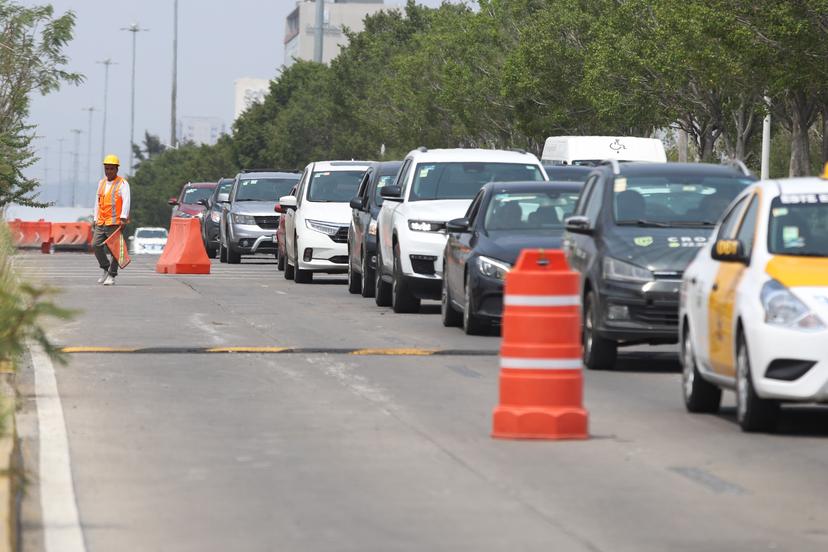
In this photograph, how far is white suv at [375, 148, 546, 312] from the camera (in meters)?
23.6

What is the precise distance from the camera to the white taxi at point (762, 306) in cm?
1152

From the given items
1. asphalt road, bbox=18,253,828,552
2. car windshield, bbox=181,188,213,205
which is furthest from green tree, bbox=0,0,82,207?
asphalt road, bbox=18,253,828,552

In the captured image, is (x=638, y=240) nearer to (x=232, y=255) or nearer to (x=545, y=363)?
(x=545, y=363)

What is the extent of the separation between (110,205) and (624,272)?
45.4 ft

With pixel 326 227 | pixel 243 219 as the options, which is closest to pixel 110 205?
pixel 326 227

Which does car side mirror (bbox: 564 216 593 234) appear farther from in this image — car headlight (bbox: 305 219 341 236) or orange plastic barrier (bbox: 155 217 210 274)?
orange plastic barrier (bbox: 155 217 210 274)

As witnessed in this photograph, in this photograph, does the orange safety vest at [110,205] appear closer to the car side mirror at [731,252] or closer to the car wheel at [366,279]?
the car wheel at [366,279]

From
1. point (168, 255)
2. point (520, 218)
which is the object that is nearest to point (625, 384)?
point (520, 218)

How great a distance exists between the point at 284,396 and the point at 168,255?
2284cm

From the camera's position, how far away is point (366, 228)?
90.9 feet

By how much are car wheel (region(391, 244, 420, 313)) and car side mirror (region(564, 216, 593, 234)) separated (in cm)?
722

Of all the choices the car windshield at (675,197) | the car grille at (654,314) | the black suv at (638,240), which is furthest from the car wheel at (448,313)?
the car grille at (654,314)

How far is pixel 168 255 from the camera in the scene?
120ft

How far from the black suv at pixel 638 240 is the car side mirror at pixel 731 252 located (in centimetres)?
375
